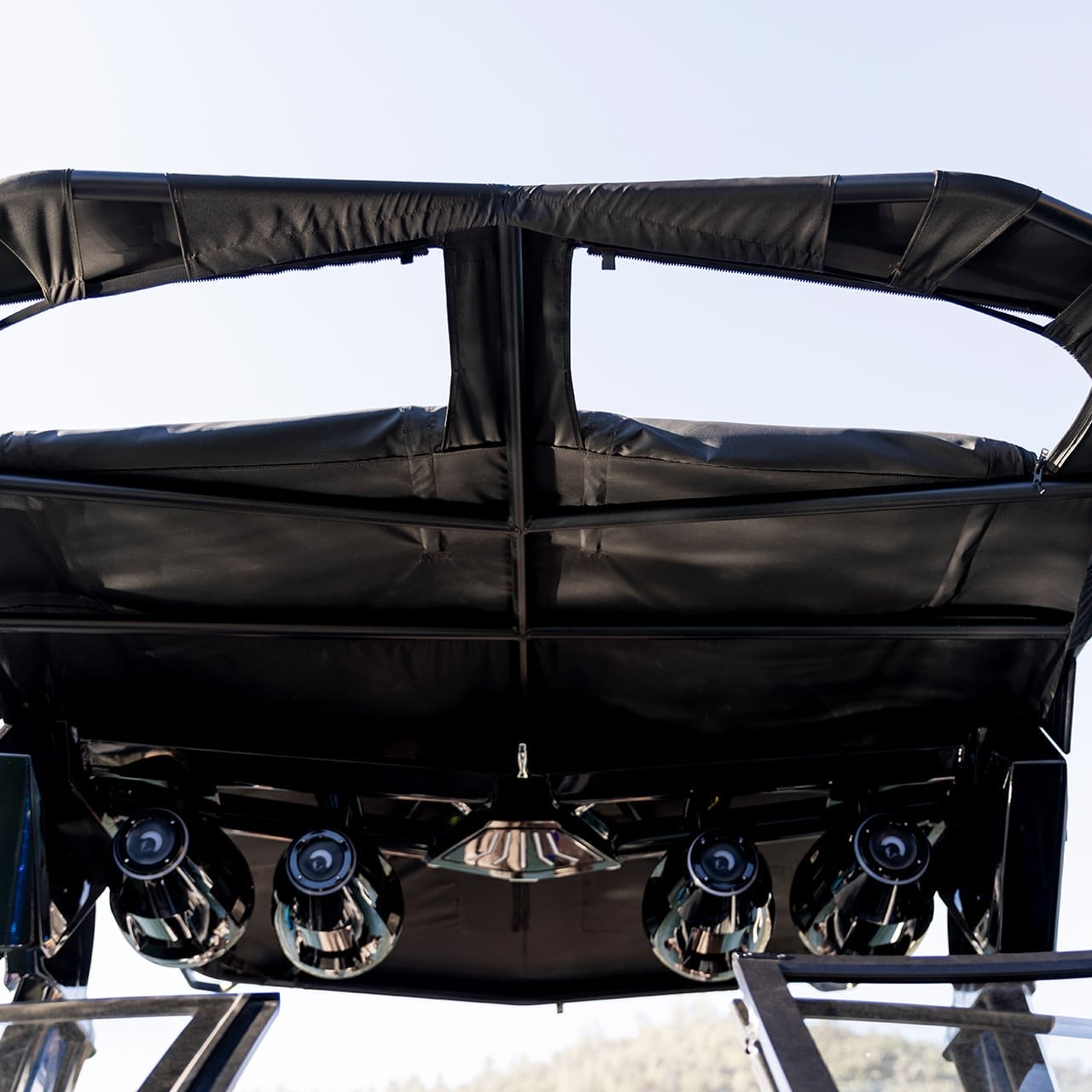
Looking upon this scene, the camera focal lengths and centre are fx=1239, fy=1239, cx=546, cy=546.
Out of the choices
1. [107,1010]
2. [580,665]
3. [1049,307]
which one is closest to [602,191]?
[1049,307]

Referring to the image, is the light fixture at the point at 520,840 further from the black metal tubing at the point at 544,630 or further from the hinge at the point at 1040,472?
the hinge at the point at 1040,472

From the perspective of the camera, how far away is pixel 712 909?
12.3ft

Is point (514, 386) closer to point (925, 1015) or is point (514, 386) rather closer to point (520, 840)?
point (520, 840)

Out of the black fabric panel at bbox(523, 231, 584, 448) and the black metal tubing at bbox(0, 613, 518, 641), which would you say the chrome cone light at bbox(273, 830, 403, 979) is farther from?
the black fabric panel at bbox(523, 231, 584, 448)

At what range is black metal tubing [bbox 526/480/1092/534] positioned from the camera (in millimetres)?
3352

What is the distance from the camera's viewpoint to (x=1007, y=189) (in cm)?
298

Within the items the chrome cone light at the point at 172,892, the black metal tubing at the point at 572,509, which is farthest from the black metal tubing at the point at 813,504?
the chrome cone light at the point at 172,892

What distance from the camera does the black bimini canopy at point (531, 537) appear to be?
3.02m

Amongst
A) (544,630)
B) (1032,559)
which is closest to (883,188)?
(1032,559)

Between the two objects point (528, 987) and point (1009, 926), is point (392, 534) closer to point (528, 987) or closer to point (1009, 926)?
point (528, 987)

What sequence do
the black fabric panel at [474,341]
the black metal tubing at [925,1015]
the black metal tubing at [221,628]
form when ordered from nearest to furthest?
the black metal tubing at [925,1015] → the black fabric panel at [474,341] → the black metal tubing at [221,628]

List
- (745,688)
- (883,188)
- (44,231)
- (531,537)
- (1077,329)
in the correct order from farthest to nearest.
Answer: (745,688) < (531,537) < (1077,329) < (44,231) < (883,188)

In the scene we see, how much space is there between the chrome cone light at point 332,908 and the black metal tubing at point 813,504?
121 cm

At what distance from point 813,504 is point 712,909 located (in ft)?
4.21
